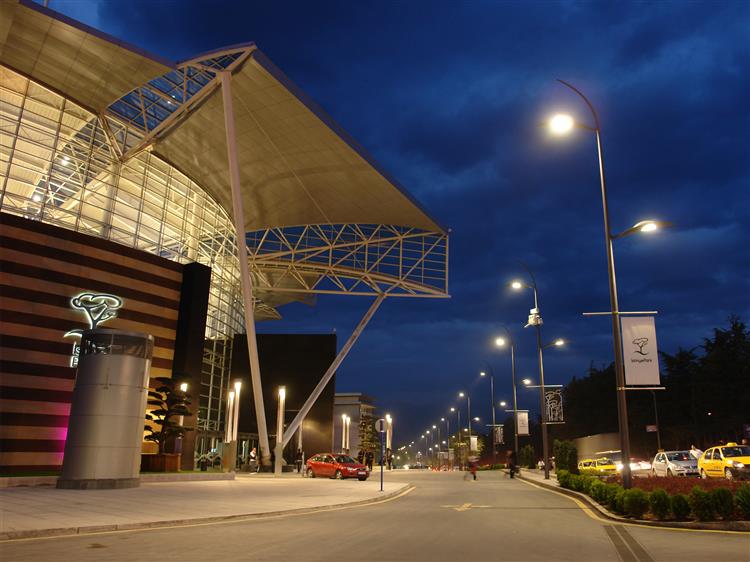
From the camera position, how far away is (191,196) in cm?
4016

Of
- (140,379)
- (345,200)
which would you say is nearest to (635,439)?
(345,200)

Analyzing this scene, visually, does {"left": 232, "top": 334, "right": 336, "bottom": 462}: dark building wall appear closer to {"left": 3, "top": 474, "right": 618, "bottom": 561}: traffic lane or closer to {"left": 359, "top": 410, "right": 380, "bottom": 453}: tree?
{"left": 3, "top": 474, "right": 618, "bottom": 561}: traffic lane

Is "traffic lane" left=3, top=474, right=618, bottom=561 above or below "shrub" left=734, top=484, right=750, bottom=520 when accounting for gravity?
below

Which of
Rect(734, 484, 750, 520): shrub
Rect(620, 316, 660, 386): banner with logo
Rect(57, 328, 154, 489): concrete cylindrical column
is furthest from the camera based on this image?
Rect(57, 328, 154, 489): concrete cylindrical column

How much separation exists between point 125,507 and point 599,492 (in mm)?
12909

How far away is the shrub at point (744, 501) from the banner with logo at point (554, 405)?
19.8m

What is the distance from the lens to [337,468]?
36.2m

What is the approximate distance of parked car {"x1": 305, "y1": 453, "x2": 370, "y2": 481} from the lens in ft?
115

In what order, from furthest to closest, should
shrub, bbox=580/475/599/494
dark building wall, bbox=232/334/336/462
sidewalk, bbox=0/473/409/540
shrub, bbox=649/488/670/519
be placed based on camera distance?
dark building wall, bbox=232/334/336/462 → shrub, bbox=580/475/599/494 → shrub, bbox=649/488/670/519 → sidewalk, bbox=0/473/409/540

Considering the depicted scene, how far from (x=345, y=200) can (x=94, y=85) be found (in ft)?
55.8

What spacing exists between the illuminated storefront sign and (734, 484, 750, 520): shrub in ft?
83.4

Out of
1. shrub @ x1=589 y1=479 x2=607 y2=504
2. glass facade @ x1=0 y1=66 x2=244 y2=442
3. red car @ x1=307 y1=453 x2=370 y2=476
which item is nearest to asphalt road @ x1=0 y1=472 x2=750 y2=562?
shrub @ x1=589 y1=479 x2=607 y2=504

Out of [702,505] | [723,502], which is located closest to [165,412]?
[702,505]

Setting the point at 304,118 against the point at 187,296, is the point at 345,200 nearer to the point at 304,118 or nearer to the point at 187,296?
the point at 304,118
